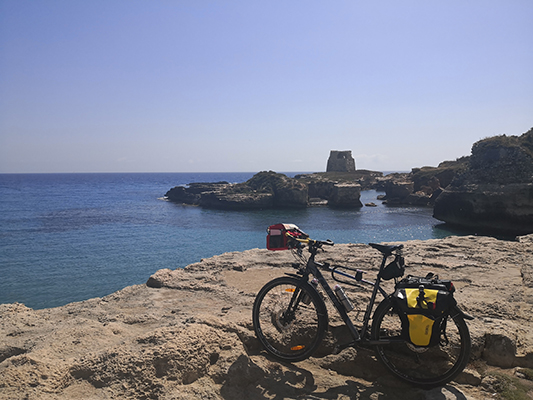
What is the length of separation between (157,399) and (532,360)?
381 centimetres

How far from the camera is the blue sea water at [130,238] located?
1773 cm

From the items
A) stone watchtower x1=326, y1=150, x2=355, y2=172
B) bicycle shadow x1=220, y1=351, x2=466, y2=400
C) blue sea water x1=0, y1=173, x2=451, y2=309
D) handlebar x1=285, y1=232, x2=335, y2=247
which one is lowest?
blue sea water x1=0, y1=173, x2=451, y2=309

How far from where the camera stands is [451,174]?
62250 millimetres

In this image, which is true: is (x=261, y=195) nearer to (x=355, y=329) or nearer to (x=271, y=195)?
(x=271, y=195)

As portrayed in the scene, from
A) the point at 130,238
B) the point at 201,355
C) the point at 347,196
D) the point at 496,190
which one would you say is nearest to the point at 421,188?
the point at 347,196

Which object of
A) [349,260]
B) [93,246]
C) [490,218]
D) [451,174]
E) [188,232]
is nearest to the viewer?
[349,260]

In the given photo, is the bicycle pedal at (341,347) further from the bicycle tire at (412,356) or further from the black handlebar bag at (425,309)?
the black handlebar bag at (425,309)

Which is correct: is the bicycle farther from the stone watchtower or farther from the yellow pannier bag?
the stone watchtower

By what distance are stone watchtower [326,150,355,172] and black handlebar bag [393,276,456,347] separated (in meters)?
112

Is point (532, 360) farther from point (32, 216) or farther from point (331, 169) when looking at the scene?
point (331, 169)

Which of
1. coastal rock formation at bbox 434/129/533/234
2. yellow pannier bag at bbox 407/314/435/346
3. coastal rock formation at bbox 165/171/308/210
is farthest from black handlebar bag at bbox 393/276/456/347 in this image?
coastal rock formation at bbox 165/171/308/210

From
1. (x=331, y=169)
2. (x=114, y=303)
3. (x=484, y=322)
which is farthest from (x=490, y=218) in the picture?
(x=331, y=169)

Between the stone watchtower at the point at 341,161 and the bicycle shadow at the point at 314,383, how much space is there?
11166 centimetres

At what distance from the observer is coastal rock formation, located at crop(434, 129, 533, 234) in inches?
1112
